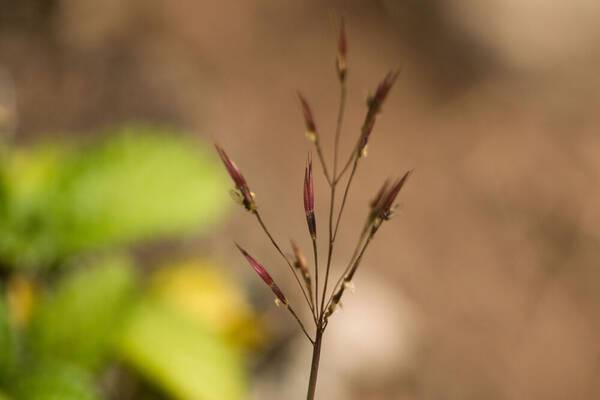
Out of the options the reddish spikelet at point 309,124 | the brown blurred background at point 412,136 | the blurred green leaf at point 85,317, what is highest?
the brown blurred background at point 412,136

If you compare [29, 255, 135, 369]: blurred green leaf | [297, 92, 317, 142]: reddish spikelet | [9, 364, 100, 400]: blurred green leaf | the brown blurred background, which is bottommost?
[9, 364, 100, 400]: blurred green leaf

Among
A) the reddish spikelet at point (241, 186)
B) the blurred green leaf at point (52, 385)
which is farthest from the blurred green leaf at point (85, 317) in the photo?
the reddish spikelet at point (241, 186)

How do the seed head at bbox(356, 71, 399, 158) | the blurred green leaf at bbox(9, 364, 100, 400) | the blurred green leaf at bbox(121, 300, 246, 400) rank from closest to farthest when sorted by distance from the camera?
1. the seed head at bbox(356, 71, 399, 158)
2. the blurred green leaf at bbox(9, 364, 100, 400)
3. the blurred green leaf at bbox(121, 300, 246, 400)

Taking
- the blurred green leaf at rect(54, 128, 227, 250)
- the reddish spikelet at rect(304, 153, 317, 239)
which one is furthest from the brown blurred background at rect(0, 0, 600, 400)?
the reddish spikelet at rect(304, 153, 317, 239)

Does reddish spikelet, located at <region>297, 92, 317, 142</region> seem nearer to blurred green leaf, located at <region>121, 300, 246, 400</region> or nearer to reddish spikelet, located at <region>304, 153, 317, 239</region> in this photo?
reddish spikelet, located at <region>304, 153, 317, 239</region>

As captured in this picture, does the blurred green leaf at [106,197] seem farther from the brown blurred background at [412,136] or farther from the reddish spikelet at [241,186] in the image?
the reddish spikelet at [241,186]

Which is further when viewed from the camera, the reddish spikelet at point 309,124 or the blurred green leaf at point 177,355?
the blurred green leaf at point 177,355

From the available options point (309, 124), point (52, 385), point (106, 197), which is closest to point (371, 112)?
point (309, 124)
